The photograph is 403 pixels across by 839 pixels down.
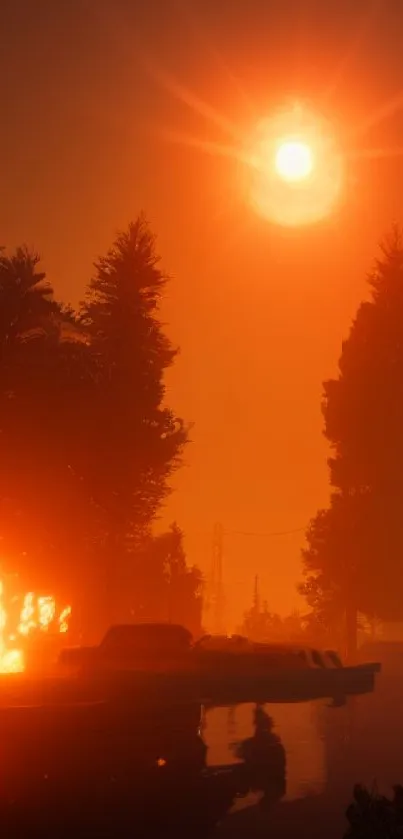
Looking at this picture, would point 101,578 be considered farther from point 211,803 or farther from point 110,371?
point 211,803

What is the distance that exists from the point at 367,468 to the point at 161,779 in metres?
27.8

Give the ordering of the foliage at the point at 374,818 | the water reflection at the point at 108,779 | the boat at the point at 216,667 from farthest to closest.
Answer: the boat at the point at 216,667 → the water reflection at the point at 108,779 → the foliage at the point at 374,818

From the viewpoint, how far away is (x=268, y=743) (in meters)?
12.8

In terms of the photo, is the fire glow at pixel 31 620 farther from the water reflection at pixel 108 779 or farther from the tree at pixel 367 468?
the water reflection at pixel 108 779

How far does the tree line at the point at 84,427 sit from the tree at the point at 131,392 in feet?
0.16

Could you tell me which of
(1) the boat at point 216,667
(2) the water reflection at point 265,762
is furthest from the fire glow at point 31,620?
(2) the water reflection at point 265,762

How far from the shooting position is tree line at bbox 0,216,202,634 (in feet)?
63.9

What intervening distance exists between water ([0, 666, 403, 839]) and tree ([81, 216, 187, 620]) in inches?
504

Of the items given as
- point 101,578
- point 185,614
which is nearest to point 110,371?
point 101,578

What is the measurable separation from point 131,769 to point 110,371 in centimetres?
1727

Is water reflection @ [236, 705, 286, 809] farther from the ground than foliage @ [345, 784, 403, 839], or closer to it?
closer to it

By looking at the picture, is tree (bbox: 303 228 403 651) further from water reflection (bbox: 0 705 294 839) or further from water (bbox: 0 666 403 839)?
water reflection (bbox: 0 705 294 839)

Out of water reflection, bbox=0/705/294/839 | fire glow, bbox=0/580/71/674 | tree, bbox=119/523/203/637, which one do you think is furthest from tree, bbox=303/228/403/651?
water reflection, bbox=0/705/294/839

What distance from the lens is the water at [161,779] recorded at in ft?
25.2
